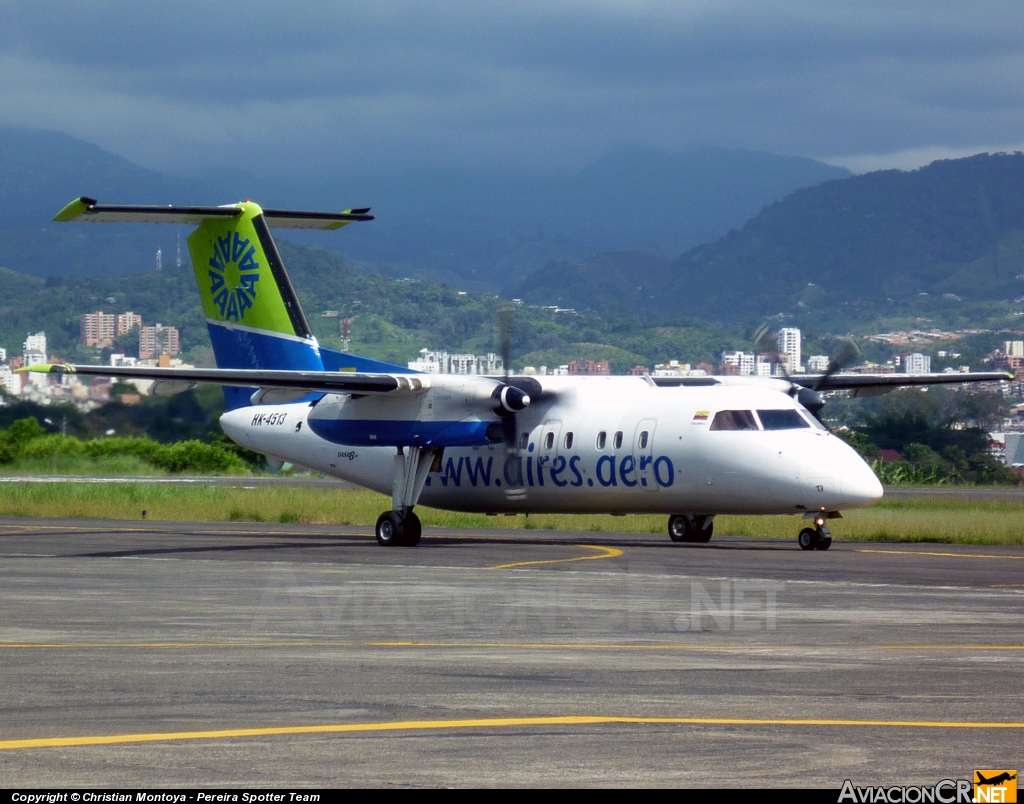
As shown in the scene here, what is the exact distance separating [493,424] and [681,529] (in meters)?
4.34

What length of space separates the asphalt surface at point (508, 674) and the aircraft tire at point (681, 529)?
7.27 meters

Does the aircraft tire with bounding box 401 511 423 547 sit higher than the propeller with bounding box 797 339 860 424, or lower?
lower

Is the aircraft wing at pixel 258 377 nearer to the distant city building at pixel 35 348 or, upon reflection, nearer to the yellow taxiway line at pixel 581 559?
the yellow taxiway line at pixel 581 559

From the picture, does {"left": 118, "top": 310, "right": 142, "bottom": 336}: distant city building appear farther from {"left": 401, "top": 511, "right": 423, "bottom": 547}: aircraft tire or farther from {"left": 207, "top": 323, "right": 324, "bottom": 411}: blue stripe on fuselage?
{"left": 401, "top": 511, "right": 423, "bottom": 547}: aircraft tire

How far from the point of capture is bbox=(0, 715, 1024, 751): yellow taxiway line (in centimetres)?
889

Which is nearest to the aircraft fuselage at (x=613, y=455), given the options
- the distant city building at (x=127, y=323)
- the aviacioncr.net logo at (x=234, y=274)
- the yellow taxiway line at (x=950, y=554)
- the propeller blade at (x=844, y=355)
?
the yellow taxiway line at (x=950, y=554)

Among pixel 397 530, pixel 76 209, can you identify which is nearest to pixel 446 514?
pixel 397 530

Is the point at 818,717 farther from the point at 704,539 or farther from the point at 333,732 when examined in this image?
the point at 704,539

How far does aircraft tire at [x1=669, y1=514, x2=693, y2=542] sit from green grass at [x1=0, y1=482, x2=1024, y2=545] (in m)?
3.75

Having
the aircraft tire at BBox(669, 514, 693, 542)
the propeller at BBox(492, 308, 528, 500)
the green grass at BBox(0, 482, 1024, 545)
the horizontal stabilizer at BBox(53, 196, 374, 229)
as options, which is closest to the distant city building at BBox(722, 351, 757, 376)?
the green grass at BBox(0, 482, 1024, 545)

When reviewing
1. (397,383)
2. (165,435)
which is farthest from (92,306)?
(397,383)

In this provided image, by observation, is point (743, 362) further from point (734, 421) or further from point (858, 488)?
point (858, 488)

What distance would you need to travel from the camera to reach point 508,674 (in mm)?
11812

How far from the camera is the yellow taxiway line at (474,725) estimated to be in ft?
29.2
